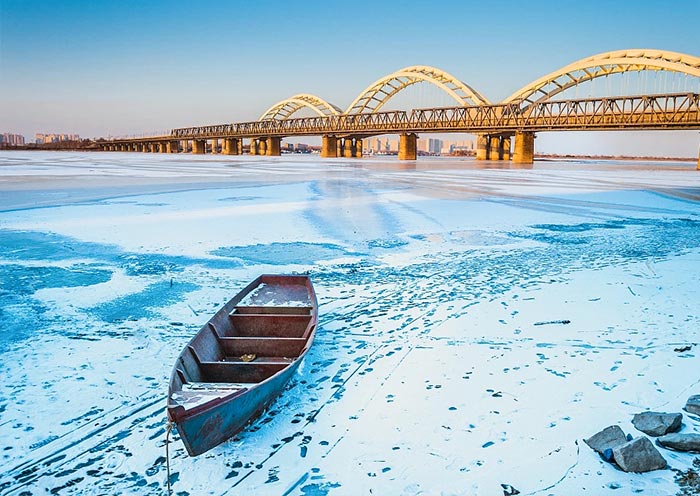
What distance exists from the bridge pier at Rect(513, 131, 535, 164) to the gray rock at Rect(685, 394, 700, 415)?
67.4 m

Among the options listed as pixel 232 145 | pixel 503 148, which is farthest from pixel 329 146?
pixel 232 145

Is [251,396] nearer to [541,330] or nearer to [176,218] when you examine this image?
[541,330]

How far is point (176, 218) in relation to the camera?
1450 cm

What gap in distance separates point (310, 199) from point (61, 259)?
11.0 m

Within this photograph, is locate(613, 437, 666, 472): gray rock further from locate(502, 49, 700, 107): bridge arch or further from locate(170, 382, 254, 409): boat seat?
locate(502, 49, 700, 107): bridge arch

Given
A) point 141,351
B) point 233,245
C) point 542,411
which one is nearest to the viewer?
point 542,411

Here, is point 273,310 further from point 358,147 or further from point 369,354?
point 358,147

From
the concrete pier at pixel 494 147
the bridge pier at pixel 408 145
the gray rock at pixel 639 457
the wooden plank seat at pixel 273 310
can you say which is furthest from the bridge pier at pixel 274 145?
the gray rock at pixel 639 457

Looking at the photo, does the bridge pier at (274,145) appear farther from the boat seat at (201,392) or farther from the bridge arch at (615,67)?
the boat seat at (201,392)

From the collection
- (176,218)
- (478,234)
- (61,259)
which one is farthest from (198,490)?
(176,218)

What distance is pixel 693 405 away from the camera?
14.5 feet

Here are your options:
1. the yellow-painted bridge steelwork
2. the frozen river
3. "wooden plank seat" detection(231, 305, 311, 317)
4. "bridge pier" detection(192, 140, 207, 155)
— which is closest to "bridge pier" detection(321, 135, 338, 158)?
the yellow-painted bridge steelwork

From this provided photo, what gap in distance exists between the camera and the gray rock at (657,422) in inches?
159

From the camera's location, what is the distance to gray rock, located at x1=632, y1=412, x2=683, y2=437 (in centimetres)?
404
